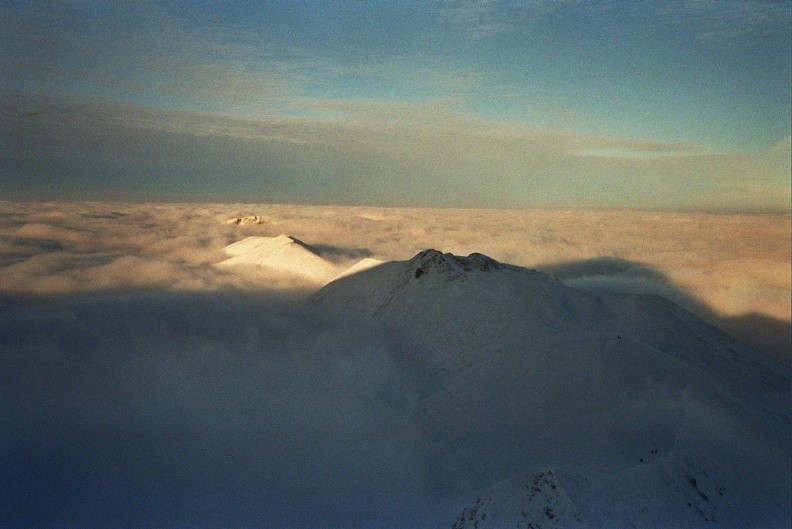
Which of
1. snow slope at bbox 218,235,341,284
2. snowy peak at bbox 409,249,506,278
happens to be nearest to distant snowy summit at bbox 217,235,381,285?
snow slope at bbox 218,235,341,284

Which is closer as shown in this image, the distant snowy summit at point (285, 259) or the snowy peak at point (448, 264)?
the snowy peak at point (448, 264)

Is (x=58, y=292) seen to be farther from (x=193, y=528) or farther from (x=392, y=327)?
(x=193, y=528)

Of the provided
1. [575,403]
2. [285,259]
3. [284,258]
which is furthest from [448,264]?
[284,258]

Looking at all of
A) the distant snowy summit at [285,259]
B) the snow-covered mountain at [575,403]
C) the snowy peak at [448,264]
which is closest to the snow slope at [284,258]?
the distant snowy summit at [285,259]

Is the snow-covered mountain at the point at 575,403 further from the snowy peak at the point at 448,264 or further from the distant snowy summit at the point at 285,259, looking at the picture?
the distant snowy summit at the point at 285,259

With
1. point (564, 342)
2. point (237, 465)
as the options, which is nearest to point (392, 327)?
point (564, 342)

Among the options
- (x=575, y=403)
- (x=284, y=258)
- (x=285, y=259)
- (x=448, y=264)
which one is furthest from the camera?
(x=284, y=258)

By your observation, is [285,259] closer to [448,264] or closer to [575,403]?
[448,264]
